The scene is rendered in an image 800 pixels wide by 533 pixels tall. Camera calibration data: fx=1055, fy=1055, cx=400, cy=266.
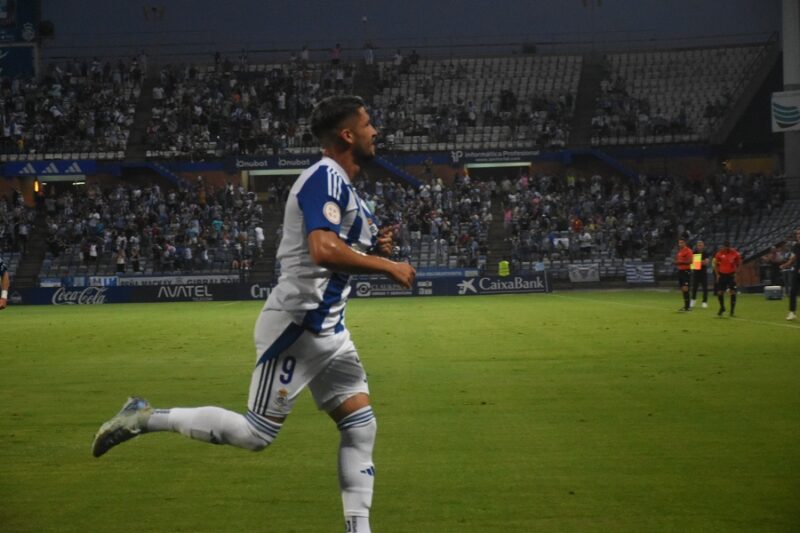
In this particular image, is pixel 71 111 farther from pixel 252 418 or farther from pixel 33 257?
pixel 252 418

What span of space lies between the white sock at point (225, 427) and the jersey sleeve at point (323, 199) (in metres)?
1.09

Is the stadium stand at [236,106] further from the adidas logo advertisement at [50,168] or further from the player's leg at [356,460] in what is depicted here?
the player's leg at [356,460]

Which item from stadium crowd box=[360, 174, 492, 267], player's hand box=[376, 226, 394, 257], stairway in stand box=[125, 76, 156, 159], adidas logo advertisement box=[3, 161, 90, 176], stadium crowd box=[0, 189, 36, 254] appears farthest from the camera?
stairway in stand box=[125, 76, 156, 159]

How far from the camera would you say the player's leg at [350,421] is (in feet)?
18.2

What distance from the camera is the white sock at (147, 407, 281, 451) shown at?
18.6 ft

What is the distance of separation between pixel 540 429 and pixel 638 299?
2787 cm

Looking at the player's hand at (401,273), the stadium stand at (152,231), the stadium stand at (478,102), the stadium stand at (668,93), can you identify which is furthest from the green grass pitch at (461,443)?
the stadium stand at (478,102)

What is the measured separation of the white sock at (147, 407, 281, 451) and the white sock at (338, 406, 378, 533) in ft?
1.29

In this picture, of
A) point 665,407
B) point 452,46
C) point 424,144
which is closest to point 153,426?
point 665,407

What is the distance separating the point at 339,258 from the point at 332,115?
36.2 inches

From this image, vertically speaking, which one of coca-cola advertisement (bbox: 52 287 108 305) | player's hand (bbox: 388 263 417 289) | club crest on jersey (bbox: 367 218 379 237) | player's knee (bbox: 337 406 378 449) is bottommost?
coca-cola advertisement (bbox: 52 287 108 305)

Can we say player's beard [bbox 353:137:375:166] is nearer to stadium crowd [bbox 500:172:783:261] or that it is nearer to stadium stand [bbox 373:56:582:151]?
stadium crowd [bbox 500:172:783:261]

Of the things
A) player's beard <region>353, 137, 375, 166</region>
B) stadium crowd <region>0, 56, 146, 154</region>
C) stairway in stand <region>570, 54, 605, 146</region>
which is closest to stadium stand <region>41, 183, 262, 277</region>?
stadium crowd <region>0, 56, 146, 154</region>

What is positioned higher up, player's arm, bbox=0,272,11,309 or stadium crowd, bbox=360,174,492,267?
stadium crowd, bbox=360,174,492,267
